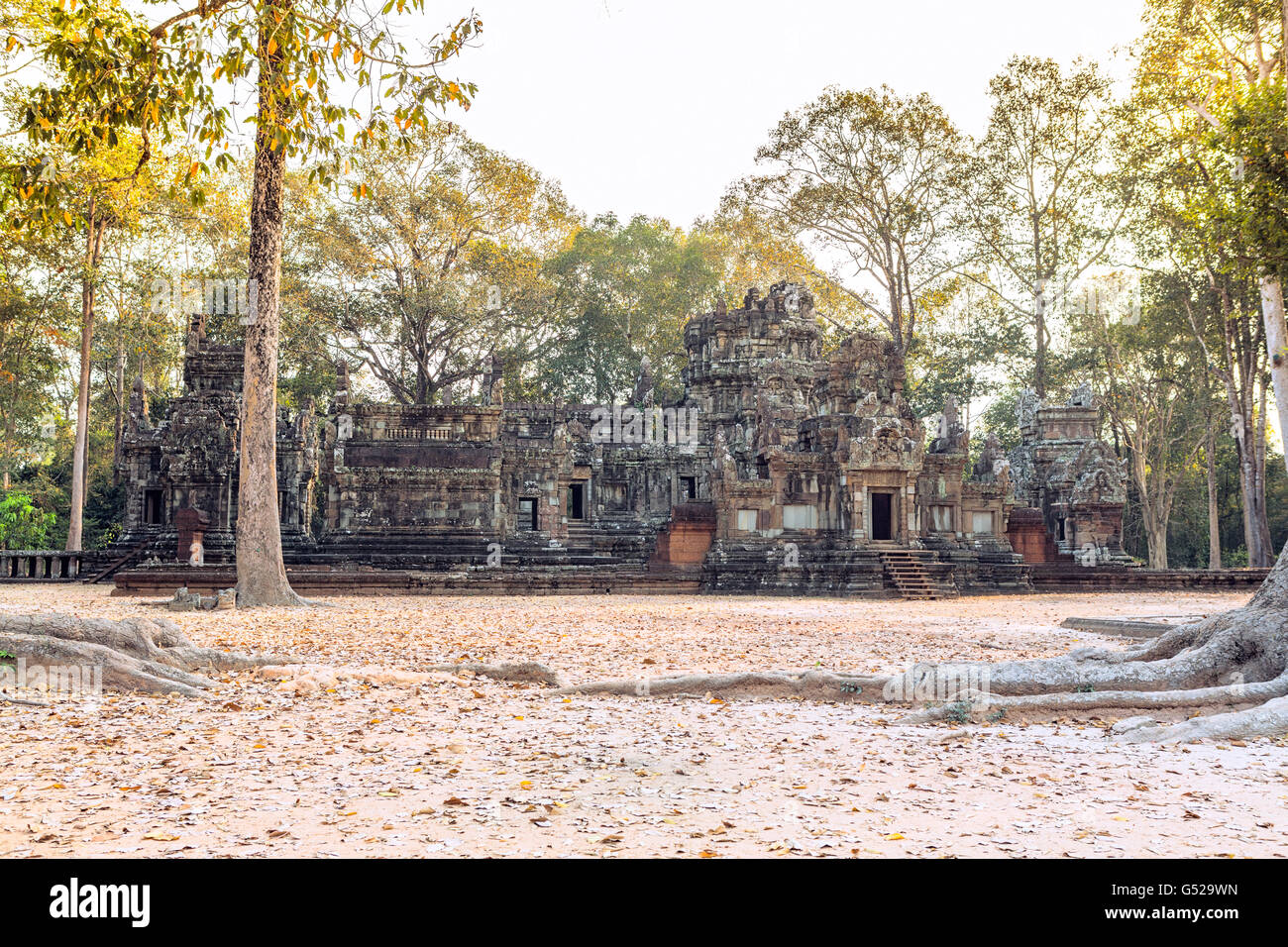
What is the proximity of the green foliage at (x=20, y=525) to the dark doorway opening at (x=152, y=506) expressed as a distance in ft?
13.0

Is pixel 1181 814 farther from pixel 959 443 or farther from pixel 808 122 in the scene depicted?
pixel 808 122

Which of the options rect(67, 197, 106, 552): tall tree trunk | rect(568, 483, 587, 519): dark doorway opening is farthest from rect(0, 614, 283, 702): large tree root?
rect(568, 483, 587, 519): dark doorway opening

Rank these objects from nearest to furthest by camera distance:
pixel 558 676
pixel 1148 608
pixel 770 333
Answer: pixel 558 676
pixel 1148 608
pixel 770 333

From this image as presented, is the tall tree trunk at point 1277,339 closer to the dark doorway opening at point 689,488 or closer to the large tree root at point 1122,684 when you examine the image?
the large tree root at point 1122,684

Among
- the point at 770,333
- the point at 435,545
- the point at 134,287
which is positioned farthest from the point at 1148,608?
the point at 134,287

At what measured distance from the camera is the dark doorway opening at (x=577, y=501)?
3803 cm

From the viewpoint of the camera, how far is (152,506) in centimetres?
3281

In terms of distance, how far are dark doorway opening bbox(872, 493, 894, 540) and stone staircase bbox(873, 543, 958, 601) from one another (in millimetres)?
1310

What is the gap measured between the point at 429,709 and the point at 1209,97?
68.9ft

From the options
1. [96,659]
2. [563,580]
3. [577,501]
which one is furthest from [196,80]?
[577,501]

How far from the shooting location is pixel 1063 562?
97.5 ft

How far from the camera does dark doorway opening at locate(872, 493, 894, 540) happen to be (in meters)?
27.2

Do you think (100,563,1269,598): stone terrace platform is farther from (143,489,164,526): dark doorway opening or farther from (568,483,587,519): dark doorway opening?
(568,483,587,519): dark doorway opening

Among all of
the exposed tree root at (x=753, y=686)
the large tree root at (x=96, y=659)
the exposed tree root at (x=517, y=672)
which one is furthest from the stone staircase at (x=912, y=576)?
the large tree root at (x=96, y=659)
